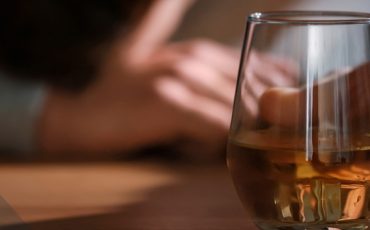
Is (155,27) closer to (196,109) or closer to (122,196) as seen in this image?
(196,109)

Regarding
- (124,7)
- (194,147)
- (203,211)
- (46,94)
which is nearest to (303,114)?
(203,211)

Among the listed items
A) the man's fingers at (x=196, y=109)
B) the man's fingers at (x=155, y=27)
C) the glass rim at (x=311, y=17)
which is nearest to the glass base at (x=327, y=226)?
the glass rim at (x=311, y=17)

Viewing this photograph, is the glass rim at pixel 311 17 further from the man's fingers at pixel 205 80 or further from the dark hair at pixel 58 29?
the dark hair at pixel 58 29

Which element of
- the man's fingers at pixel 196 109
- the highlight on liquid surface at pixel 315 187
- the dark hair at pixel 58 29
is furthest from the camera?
the dark hair at pixel 58 29

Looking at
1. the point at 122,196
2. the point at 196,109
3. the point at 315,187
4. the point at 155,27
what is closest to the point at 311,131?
the point at 315,187

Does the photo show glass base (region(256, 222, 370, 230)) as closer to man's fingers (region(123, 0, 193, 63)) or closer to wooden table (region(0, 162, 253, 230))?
wooden table (region(0, 162, 253, 230))

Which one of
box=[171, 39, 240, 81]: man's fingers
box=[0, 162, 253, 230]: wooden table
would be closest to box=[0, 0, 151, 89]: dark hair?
box=[171, 39, 240, 81]: man's fingers
